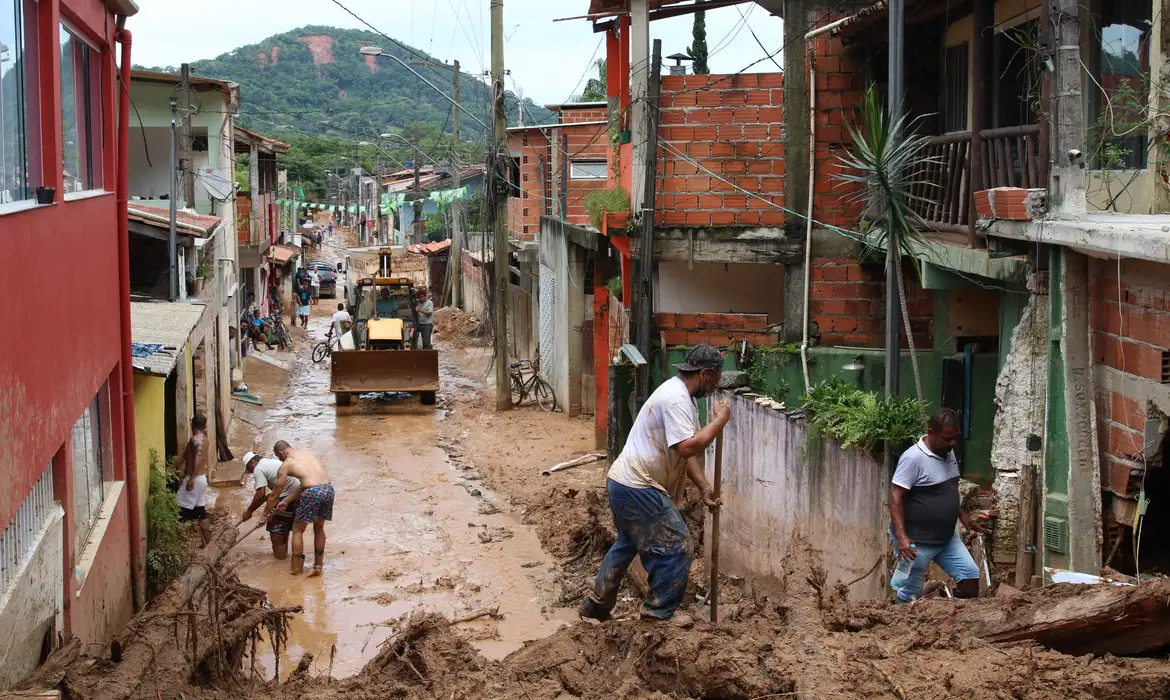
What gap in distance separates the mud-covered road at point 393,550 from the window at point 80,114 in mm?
4122

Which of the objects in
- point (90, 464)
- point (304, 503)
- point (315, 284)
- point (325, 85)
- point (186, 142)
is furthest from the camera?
point (325, 85)

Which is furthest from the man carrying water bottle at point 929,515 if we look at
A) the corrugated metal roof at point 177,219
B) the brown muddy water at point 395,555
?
the corrugated metal roof at point 177,219

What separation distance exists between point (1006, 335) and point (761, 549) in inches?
115

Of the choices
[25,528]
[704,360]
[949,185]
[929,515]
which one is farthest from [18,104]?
[949,185]

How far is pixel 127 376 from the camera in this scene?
933cm

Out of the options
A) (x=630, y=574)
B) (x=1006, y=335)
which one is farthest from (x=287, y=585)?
(x=1006, y=335)

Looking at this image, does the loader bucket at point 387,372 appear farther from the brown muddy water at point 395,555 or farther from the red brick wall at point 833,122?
the red brick wall at point 833,122

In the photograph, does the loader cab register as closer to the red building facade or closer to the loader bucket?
the loader bucket

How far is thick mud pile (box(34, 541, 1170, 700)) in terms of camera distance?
16.0 ft

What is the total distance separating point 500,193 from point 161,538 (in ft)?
38.2

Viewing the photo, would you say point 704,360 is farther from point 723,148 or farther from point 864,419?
point 723,148

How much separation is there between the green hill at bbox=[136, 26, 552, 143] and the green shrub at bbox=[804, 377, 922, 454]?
250 feet

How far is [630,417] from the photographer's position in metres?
13.8

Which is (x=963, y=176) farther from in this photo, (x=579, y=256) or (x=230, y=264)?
(x=230, y=264)
